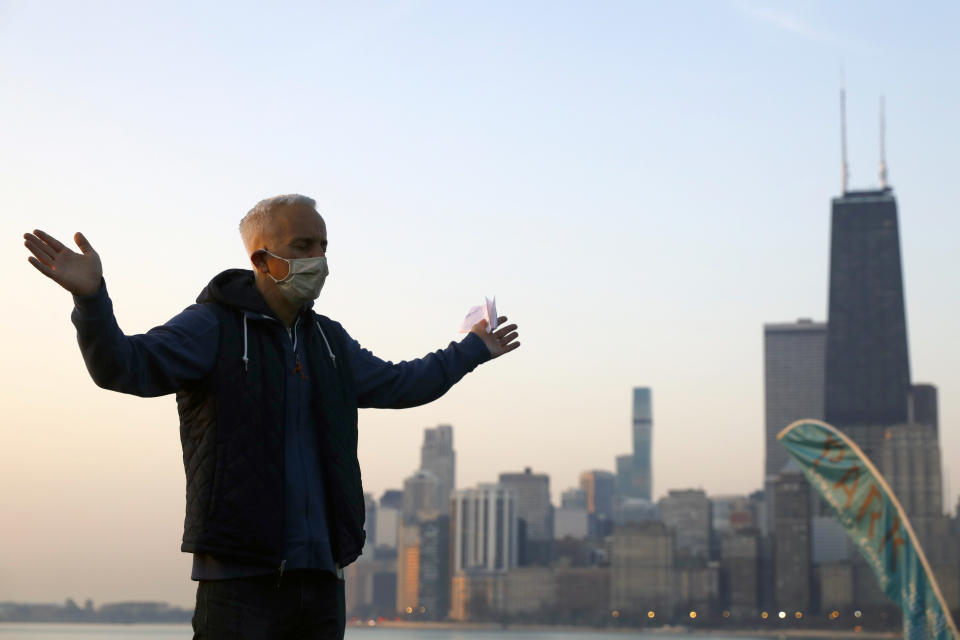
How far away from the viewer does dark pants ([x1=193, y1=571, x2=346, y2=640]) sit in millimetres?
3367

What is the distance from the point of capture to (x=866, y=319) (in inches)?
7520

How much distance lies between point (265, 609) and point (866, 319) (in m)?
194

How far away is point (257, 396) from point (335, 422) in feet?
0.82

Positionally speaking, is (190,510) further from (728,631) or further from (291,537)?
(728,631)

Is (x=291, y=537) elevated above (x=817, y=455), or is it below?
below

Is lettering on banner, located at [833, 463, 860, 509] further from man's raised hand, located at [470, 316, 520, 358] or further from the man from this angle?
the man

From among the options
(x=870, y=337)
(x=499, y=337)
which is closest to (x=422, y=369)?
(x=499, y=337)

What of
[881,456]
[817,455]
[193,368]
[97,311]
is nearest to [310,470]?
[193,368]

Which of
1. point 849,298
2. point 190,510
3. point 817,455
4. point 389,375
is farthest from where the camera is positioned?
point 849,298

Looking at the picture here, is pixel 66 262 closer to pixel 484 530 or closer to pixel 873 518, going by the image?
pixel 873 518

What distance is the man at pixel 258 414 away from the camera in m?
3.30

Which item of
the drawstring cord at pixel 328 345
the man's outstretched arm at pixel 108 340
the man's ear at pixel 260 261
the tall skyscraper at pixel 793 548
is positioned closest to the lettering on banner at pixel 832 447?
the drawstring cord at pixel 328 345

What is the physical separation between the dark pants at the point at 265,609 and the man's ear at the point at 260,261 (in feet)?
2.49

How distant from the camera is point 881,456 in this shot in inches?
7057
